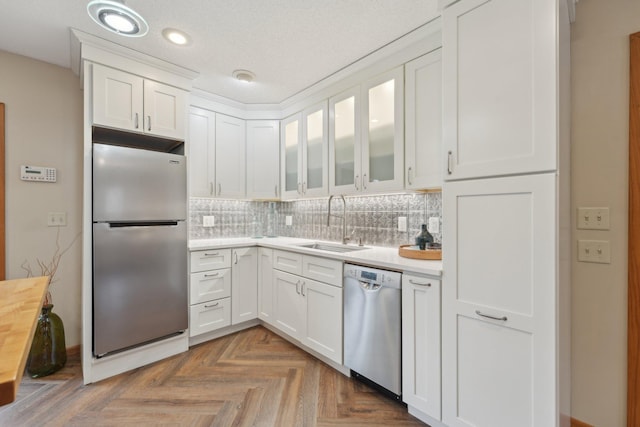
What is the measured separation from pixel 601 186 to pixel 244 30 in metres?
2.31

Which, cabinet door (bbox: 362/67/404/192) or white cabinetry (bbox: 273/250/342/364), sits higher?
cabinet door (bbox: 362/67/404/192)

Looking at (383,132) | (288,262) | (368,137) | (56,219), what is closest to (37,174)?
(56,219)

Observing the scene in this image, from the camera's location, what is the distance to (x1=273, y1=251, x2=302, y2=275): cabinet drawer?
248cm

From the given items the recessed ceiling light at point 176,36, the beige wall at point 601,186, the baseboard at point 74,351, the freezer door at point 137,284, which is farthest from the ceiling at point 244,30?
the baseboard at point 74,351

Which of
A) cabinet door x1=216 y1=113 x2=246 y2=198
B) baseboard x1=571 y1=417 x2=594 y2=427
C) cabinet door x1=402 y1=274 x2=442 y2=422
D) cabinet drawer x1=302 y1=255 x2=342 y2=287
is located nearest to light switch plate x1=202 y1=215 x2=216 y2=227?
cabinet door x1=216 y1=113 x2=246 y2=198

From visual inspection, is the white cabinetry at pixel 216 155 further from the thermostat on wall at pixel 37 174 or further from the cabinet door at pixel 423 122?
the cabinet door at pixel 423 122

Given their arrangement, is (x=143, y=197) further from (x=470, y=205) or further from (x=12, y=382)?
(x=470, y=205)

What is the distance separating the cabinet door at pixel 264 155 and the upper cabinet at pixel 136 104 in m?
0.87

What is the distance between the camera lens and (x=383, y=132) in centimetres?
226

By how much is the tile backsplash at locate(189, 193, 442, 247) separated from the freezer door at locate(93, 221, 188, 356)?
0.77m

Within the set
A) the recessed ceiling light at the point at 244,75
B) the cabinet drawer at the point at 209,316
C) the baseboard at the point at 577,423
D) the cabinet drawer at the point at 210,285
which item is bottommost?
the baseboard at the point at 577,423

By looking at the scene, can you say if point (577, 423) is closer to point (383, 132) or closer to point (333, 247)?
point (333, 247)

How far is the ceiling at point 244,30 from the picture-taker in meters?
1.73

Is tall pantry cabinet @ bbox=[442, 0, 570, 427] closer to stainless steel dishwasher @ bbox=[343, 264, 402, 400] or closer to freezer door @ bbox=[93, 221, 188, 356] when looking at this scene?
stainless steel dishwasher @ bbox=[343, 264, 402, 400]
